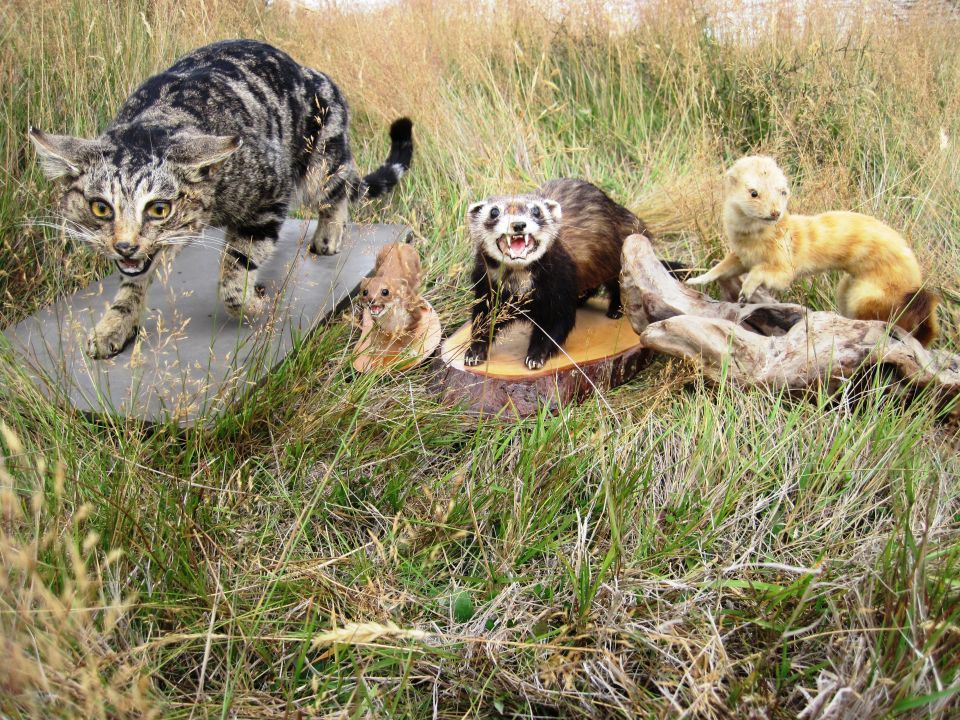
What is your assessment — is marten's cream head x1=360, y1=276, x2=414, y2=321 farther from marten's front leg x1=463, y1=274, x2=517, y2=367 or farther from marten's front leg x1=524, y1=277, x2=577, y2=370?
marten's front leg x1=524, y1=277, x2=577, y2=370

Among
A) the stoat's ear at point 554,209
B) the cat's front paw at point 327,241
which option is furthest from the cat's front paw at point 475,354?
the cat's front paw at point 327,241

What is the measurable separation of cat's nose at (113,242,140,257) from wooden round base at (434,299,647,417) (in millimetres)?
1331

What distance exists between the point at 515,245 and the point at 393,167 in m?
1.88

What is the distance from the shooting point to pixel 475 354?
3.52 m

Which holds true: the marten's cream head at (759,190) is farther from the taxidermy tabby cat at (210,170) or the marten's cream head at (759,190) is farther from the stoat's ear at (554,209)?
the taxidermy tabby cat at (210,170)

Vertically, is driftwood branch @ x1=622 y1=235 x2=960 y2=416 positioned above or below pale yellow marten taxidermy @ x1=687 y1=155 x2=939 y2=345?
below

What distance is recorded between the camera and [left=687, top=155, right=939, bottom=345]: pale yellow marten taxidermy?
327 centimetres

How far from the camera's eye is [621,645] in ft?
7.16

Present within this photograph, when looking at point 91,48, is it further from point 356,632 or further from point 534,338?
point 356,632

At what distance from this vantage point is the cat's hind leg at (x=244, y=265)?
3570 millimetres

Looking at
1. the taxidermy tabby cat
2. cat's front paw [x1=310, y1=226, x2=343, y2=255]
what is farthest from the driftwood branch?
cat's front paw [x1=310, y1=226, x2=343, y2=255]

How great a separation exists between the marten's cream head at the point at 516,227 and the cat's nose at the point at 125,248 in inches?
56.0

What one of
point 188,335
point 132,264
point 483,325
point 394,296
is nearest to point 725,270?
point 483,325

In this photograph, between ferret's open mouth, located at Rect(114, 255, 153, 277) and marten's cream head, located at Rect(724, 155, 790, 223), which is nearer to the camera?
ferret's open mouth, located at Rect(114, 255, 153, 277)
